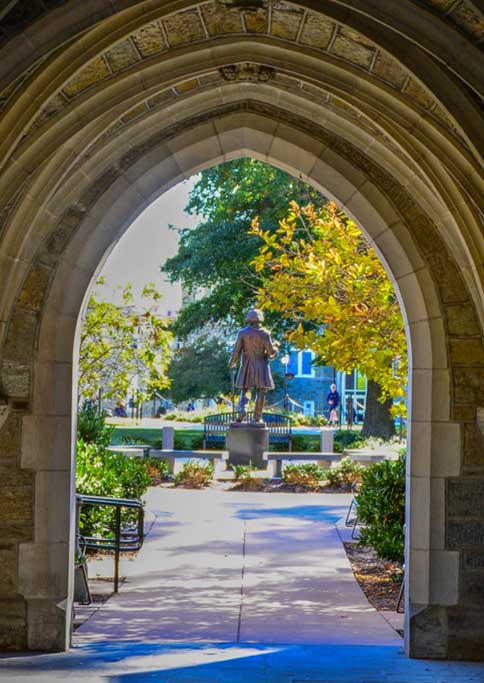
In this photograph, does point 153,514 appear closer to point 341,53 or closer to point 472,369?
point 472,369

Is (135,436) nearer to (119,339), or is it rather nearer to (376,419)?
(376,419)

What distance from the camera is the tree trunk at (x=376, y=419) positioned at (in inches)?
1017

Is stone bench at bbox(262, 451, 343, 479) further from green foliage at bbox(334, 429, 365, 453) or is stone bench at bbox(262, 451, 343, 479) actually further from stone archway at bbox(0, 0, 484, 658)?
stone archway at bbox(0, 0, 484, 658)

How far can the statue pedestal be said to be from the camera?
19.2 metres

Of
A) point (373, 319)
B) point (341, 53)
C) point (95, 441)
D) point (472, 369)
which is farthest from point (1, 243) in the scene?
point (95, 441)

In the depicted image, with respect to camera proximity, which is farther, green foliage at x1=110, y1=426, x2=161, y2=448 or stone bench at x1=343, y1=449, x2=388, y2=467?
green foliage at x1=110, y1=426, x2=161, y2=448

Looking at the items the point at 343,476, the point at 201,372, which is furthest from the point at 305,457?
the point at 201,372

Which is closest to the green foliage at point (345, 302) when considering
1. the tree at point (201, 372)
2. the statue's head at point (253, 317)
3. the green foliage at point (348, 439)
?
the statue's head at point (253, 317)

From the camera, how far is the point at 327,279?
384 inches

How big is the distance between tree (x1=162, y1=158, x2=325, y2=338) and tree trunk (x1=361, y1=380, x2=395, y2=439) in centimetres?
297

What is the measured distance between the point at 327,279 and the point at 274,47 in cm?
383

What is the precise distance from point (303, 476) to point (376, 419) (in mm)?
8875

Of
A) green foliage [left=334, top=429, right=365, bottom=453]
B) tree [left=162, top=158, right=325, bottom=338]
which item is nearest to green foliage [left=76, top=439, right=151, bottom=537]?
green foliage [left=334, top=429, right=365, bottom=453]

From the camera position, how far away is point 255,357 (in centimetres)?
1997
